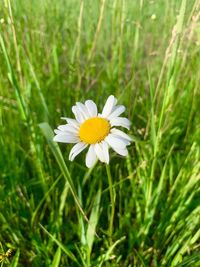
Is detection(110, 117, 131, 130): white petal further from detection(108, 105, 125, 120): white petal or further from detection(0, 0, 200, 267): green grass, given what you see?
detection(0, 0, 200, 267): green grass

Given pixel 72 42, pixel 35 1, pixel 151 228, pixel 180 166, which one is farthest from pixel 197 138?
pixel 35 1

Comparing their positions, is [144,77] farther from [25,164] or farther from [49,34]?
[25,164]

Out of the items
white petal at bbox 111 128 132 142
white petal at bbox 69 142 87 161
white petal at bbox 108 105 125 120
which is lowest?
white petal at bbox 69 142 87 161

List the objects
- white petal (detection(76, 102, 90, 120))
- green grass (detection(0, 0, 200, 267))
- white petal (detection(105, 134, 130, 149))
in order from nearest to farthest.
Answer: white petal (detection(105, 134, 130, 149)) < white petal (detection(76, 102, 90, 120)) < green grass (detection(0, 0, 200, 267))

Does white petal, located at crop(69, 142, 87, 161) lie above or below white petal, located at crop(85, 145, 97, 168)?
above

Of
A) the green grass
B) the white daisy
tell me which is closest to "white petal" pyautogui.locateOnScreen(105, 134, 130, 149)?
the white daisy

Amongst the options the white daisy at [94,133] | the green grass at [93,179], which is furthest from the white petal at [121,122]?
the green grass at [93,179]

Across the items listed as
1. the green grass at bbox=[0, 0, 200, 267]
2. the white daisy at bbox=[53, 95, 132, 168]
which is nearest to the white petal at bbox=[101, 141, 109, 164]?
the white daisy at bbox=[53, 95, 132, 168]

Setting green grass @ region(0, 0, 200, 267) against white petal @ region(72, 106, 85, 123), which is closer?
white petal @ region(72, 106, 85, 123)

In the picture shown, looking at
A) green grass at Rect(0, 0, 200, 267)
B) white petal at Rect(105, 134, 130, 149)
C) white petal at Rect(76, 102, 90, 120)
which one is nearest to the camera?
white petal at Rect(105, 134, 130, 149)
